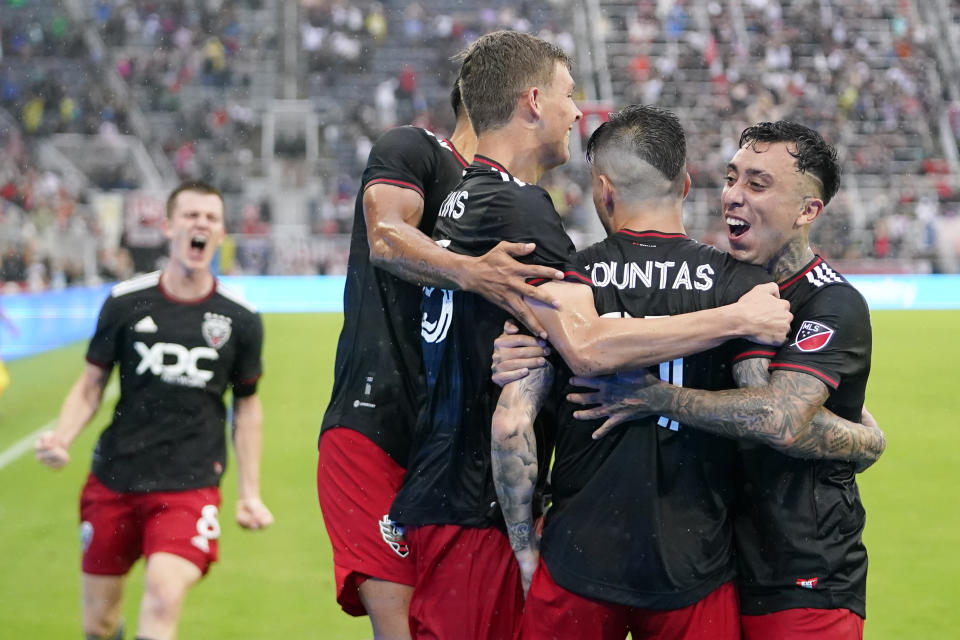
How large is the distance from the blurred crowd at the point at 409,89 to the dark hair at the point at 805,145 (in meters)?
21.4

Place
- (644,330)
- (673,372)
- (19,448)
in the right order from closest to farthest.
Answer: (644,330)
(673,372)
(19,448)

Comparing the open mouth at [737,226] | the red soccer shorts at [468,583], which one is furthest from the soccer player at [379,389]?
the open mouth at [737,226]

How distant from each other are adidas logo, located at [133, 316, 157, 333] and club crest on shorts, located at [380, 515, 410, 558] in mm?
1847

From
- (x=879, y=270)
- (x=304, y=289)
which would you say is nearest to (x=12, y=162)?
(x=304, y=289)

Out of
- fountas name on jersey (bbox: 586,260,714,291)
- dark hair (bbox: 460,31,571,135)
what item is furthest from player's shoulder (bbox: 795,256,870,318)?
dark hair (bbox: 460,31,571,135)

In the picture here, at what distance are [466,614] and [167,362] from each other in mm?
2261

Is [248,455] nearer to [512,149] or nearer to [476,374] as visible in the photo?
[476,374]

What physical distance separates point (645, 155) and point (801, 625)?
1504mm

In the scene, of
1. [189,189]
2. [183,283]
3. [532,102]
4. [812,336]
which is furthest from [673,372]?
[189,189]

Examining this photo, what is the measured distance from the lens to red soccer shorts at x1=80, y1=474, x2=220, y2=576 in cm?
455

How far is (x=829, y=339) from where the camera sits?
3.15 m

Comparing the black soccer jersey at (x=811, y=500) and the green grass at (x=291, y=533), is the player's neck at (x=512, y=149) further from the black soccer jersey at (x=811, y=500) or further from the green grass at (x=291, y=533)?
the green grass at (x=291, y=533)

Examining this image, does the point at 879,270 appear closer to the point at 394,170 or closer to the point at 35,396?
the point at 35,396

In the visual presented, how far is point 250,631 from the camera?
19.0 feet
